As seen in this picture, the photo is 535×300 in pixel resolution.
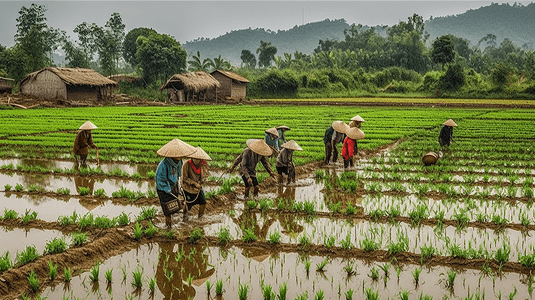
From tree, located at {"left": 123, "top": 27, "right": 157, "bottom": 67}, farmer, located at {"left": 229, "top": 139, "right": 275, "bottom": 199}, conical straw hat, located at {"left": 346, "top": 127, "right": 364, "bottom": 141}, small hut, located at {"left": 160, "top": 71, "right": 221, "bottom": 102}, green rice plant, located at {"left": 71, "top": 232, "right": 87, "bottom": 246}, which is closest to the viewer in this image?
green rice plant, located at {"left": 71, "top": 232, "right": 87, "bottom": 246}

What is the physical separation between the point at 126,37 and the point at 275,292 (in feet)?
208

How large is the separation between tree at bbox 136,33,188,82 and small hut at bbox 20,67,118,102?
6.86 metres

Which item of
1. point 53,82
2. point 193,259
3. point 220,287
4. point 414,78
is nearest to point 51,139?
point 193,259

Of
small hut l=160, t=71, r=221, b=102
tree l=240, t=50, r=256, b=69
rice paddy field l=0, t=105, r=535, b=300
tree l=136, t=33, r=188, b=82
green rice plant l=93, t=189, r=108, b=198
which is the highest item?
tree l=240, t=50, r=256, b=69

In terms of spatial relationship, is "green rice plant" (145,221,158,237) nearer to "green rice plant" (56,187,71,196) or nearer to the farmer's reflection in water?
the farmer's reflection in water

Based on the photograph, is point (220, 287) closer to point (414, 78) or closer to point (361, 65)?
point (414, 78)

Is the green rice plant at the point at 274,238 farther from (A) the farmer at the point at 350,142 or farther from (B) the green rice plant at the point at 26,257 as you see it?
(A) the farmer at the point at 350,142

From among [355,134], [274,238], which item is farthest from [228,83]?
[274,238]

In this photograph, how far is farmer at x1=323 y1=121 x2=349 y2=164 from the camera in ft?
35.9

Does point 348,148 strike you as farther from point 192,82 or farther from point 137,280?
point 192,82

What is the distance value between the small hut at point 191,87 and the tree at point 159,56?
4.15m

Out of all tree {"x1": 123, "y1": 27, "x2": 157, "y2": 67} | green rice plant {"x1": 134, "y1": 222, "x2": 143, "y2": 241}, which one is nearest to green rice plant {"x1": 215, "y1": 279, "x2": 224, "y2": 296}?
green rice plant {"x1": 134, "y1": 222, "x2": 143, "y2": 241}

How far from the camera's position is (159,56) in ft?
147

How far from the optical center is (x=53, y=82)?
35.9 meters
